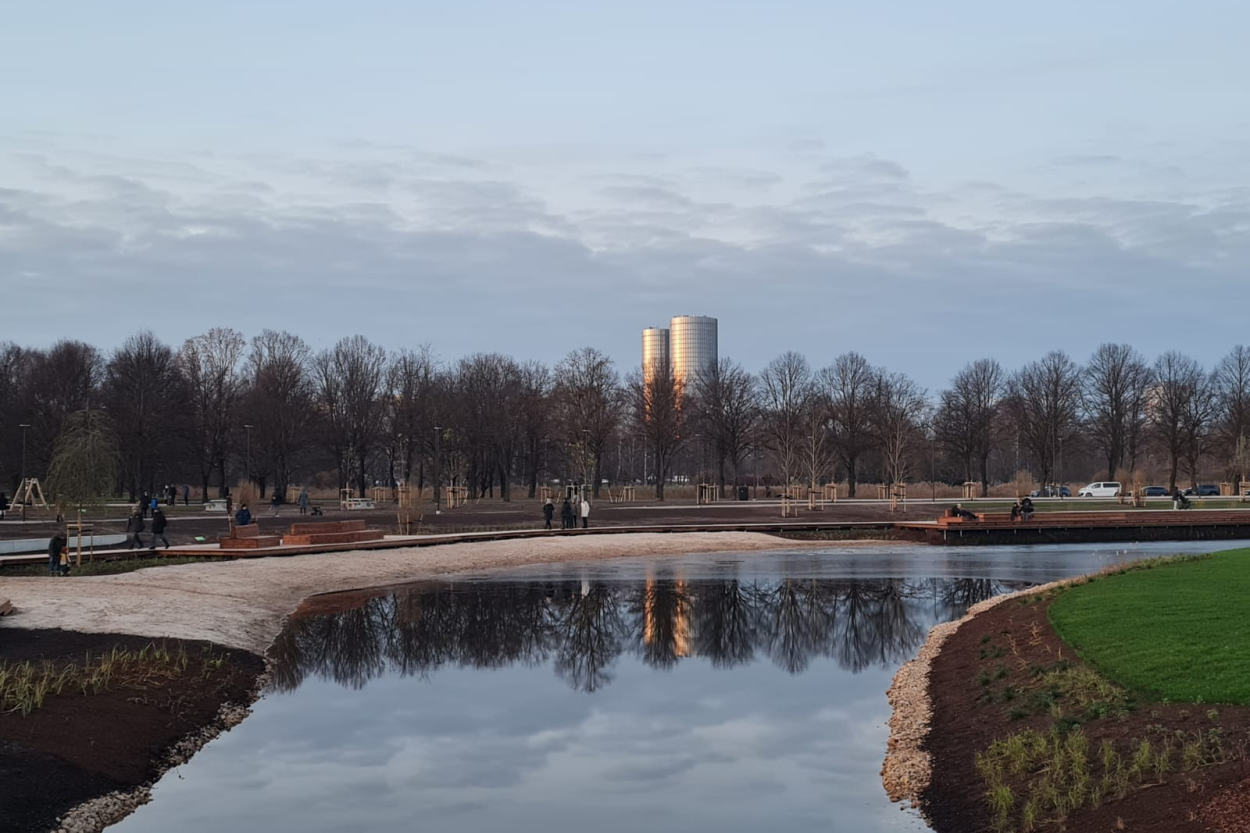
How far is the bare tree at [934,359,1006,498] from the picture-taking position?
100312mm

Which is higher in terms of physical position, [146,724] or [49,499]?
[49,499]

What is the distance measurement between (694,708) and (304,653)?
29.3 ft

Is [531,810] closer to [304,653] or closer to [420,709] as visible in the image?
[420,709]

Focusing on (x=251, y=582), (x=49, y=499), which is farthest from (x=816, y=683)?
(x=49, y=499)

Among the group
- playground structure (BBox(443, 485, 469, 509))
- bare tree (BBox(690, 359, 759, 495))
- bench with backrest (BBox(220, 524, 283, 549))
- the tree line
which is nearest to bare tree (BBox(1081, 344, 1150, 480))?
the tree line

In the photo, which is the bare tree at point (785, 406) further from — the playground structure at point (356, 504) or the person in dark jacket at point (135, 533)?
the person in dark jacket at point (135, 533)

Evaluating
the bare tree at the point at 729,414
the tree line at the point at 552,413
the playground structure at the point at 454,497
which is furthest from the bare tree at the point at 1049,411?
the playground structure at the point at 454,497

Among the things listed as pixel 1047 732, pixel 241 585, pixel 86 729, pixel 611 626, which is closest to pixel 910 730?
pixel 1047 732

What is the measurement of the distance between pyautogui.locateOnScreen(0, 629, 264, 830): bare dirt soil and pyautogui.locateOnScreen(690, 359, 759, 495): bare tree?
77223mm

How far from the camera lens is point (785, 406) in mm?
102438

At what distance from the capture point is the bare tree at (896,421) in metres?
90.8

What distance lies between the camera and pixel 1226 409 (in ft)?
308

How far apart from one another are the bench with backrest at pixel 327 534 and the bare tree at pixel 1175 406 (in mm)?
70276

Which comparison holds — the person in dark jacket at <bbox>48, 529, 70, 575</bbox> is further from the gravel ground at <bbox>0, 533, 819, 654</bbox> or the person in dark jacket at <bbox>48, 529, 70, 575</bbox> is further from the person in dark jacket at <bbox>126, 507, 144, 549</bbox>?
the person in dark jacket at <bbox>126, 507, 144, 549</bbox>
